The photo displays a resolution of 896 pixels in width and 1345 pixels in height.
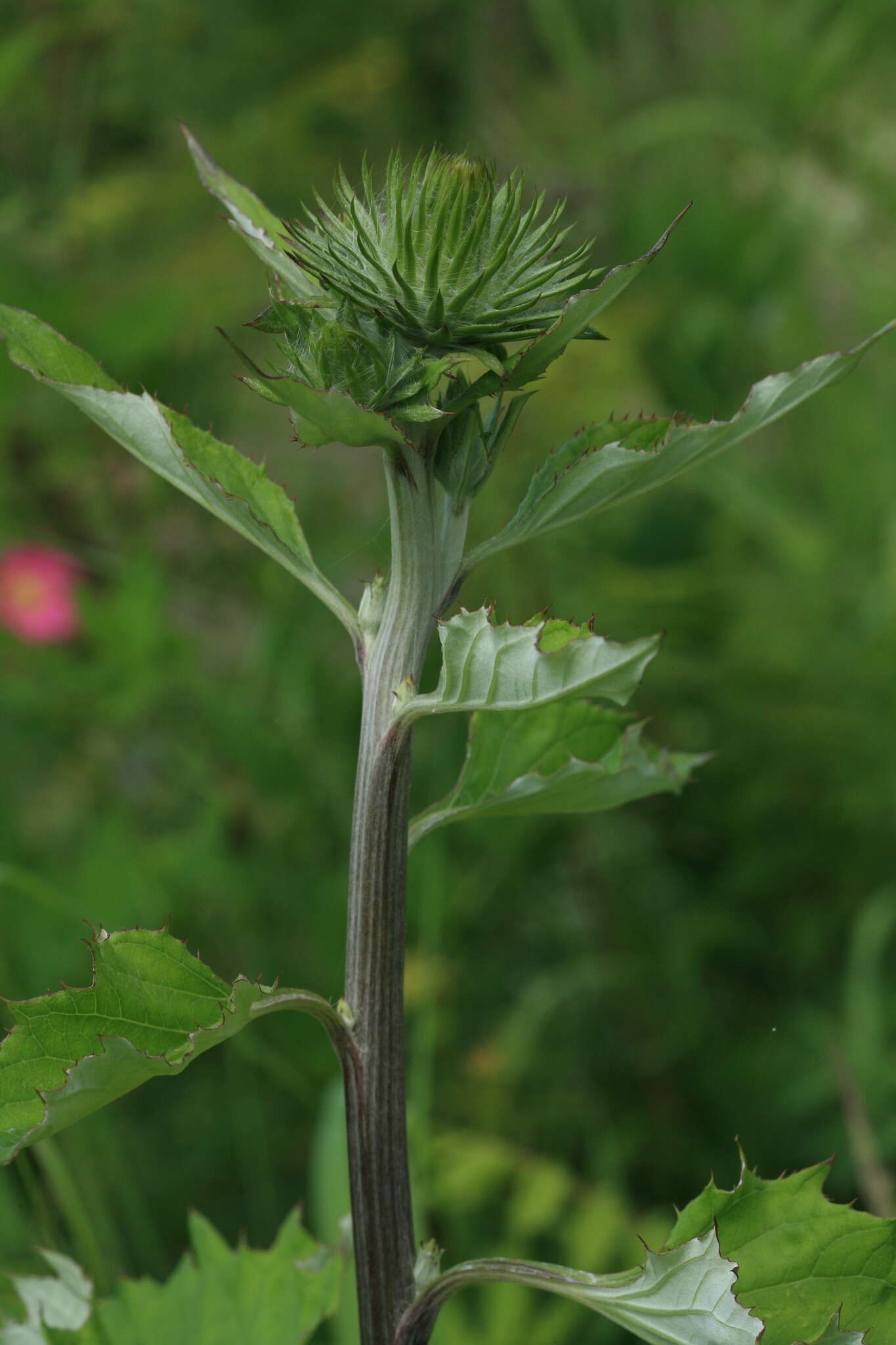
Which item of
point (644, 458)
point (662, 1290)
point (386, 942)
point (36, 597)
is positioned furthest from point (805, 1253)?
point (36, 597)

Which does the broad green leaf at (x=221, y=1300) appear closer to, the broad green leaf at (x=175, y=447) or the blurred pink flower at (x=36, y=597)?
the broad green leaf at (x=175, y=447)

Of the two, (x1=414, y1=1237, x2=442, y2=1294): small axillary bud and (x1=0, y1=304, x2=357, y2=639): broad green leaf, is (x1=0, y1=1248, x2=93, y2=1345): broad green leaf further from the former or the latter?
(x1=0, y1=304, x2=357, y2=639): broad green leaf

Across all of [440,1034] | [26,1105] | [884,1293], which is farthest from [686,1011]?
[26,1105]

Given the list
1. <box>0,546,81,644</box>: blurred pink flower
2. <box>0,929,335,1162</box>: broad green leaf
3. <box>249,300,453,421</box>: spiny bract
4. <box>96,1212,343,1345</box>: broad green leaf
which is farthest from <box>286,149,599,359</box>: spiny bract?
<box>0,546,81,644</box>: blurred pink flower

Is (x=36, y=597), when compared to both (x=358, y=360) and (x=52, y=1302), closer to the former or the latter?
(x=52, y=1302)

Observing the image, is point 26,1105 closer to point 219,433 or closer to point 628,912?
point 628,912

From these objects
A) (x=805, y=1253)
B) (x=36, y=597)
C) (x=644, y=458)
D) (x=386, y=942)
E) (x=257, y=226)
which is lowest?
(x=805, y=1253)
